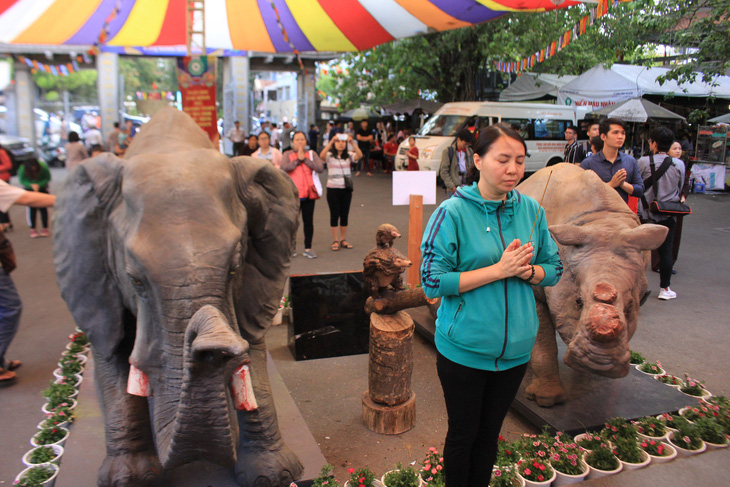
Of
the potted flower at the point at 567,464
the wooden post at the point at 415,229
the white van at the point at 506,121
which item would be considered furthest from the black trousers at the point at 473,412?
the white van at the point at 506,121

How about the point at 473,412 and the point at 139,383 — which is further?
the point at 139,383

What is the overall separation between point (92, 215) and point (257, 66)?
22133 mm

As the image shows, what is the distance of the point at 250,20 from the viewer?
1000 cm

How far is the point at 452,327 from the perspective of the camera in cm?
232

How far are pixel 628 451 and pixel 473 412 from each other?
4.92 feet

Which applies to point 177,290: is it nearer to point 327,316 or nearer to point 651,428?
point 651,428

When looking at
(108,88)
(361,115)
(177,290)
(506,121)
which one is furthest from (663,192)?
(108,88)

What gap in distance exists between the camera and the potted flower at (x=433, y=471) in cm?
296

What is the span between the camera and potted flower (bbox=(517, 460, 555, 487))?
304 centimetres

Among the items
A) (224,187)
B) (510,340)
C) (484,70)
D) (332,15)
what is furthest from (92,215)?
(484,70)

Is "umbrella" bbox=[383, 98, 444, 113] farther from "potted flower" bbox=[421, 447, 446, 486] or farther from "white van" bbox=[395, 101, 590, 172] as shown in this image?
"potted flower" bbox=[421, 447, 446, 486]

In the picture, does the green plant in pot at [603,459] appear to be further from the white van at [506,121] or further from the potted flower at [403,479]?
the white van at [506,121]

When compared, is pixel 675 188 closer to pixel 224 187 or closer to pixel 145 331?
pixel 224 187

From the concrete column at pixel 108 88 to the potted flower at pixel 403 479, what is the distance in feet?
70.5
